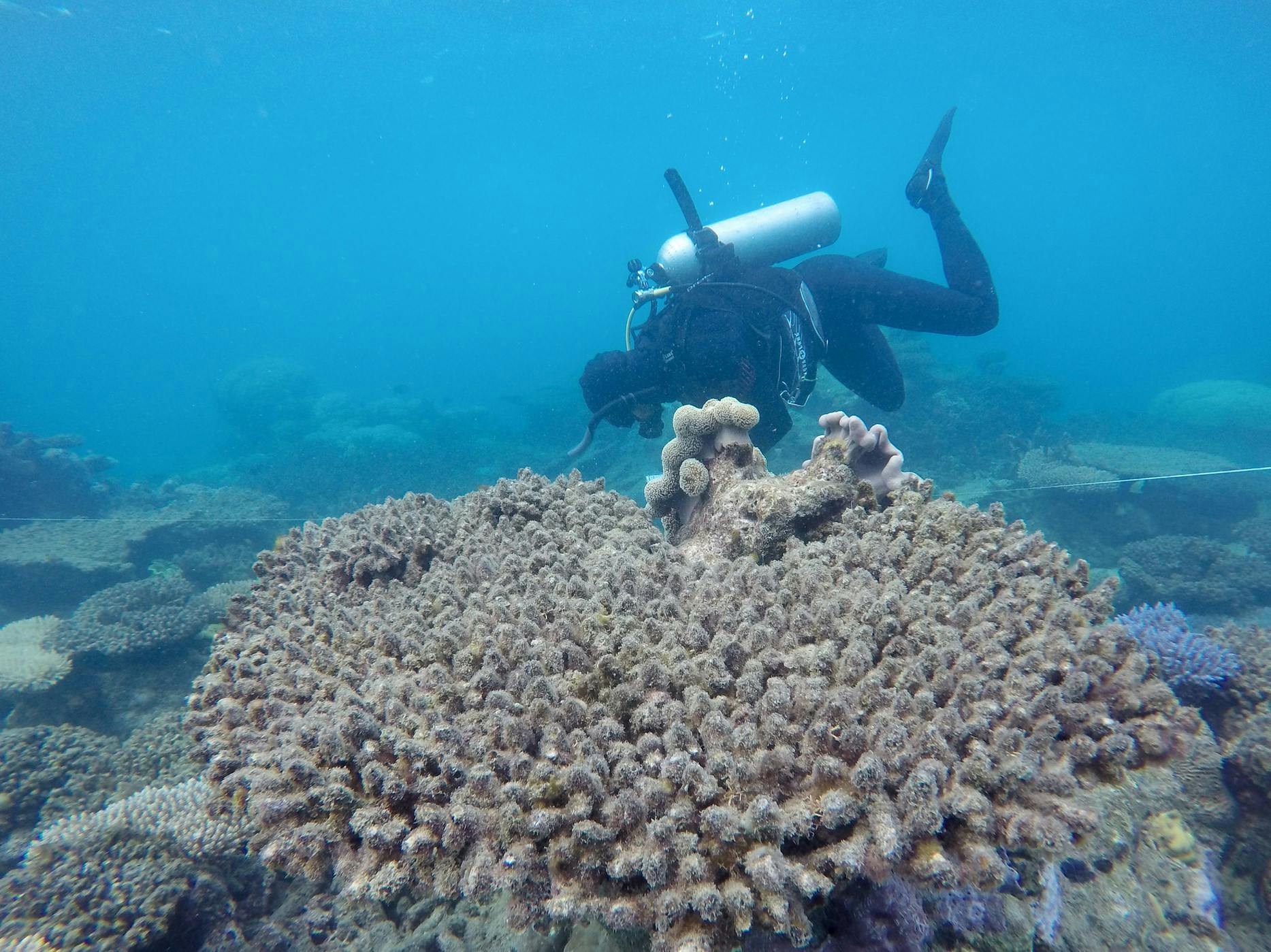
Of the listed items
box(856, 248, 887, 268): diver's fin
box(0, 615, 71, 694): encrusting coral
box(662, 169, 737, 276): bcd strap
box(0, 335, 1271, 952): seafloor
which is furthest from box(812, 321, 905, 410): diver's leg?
box(0, 615, 71, 694): encrusting coral

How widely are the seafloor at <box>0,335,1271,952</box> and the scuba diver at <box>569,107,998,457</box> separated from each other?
2804 millimetres

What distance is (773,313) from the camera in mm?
7281

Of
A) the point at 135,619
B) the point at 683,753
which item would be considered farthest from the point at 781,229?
→ the point at 135,619

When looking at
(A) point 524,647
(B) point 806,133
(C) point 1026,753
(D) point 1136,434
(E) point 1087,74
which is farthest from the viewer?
(B) point 806,133

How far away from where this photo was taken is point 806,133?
111 meters

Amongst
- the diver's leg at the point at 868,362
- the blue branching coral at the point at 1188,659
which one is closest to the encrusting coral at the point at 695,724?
the blue branching coral at the point at 1188,659

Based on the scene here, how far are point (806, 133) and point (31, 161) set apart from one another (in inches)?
4815

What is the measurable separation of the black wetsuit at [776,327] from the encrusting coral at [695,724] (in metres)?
3.43

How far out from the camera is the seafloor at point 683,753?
168cm

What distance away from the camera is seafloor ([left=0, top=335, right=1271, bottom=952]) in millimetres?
1679

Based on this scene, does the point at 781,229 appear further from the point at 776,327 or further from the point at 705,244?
the point at 776,327

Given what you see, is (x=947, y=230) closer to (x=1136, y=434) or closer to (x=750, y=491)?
(x=750, y=491)

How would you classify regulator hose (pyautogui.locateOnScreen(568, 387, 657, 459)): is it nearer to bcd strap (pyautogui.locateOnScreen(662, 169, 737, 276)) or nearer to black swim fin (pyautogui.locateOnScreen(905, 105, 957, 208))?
bcd strap (pyautogui.locateOnScreen(662, 169, 737, 276))

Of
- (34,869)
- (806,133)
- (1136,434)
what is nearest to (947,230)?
(34,869)
